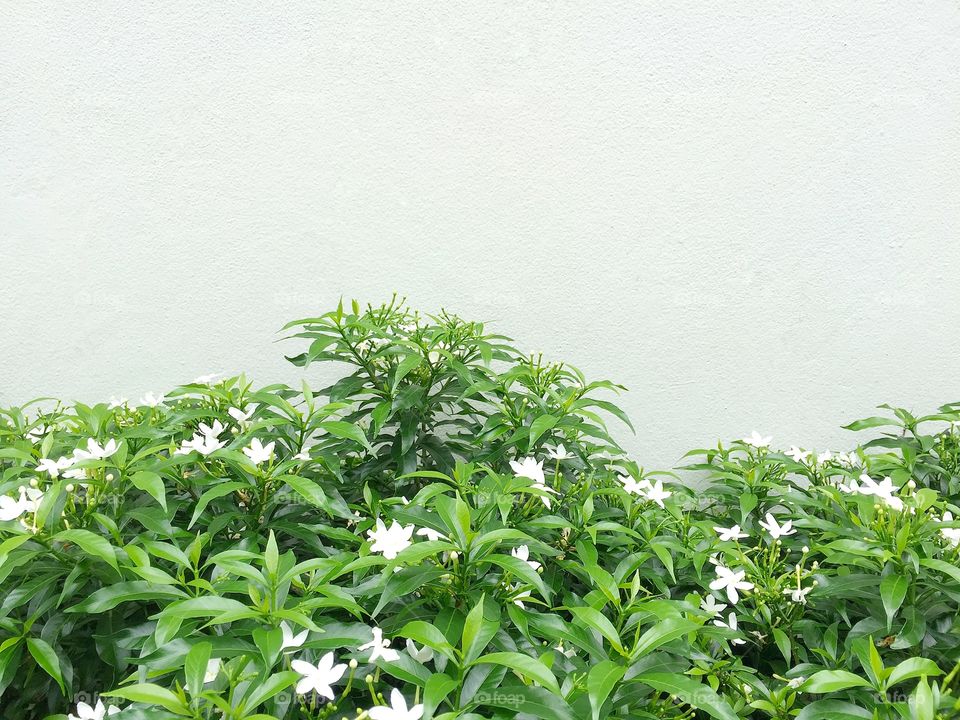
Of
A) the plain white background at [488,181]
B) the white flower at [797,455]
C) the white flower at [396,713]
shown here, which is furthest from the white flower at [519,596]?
the white flower at [797,455]

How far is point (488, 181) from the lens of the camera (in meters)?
2.03

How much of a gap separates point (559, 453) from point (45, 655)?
1051 millimetres

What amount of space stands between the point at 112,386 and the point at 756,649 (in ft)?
6.15

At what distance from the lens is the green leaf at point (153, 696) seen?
856 millimetres

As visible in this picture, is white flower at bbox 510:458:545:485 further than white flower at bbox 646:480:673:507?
No

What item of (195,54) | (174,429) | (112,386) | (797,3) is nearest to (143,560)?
(174,429)

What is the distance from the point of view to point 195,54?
1.95 metres

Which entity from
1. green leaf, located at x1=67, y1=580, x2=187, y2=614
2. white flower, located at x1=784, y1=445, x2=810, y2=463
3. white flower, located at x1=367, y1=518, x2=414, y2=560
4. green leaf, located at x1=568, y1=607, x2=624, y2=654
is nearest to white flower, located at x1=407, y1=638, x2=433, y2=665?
white flower, located at x1=367, y1=518, x2=414, y2=560

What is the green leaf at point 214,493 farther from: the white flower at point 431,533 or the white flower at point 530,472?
the white flower at point 530,472

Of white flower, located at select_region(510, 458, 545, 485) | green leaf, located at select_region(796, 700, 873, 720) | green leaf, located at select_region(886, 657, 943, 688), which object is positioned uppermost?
white flower, located at select_region(510, 458, 545, 485)

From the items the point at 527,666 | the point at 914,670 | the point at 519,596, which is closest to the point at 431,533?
the point at 519,596

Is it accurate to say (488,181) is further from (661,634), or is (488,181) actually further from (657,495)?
(661,634)

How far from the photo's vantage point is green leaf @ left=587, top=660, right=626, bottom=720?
3.05 ft

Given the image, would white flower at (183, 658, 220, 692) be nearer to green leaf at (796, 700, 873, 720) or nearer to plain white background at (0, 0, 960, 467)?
green leaf at (796, 700, 873, 720)
